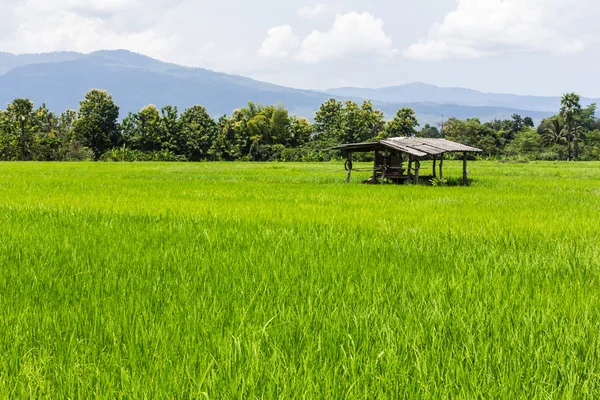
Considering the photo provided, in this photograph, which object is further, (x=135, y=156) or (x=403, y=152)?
(x=135, y=156)

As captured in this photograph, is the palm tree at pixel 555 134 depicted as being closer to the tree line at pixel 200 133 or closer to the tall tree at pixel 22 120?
the tree line at pixel 200 133

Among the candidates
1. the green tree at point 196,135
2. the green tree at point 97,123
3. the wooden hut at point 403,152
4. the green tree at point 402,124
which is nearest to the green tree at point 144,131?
A: the green tree at point 97,123

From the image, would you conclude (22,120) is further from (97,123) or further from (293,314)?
(293,314)

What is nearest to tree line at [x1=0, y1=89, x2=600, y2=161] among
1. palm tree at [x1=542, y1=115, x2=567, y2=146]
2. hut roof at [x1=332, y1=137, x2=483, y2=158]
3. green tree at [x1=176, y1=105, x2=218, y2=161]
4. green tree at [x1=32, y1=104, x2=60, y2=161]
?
green tree at [x1=176, y1=105, x2=218, y2=161]

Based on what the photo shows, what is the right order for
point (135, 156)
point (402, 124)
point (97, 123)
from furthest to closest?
point (402, 124) → point (97, 123) → point (135, 156)

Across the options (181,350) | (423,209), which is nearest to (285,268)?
(181,350)

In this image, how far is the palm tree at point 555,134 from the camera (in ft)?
225

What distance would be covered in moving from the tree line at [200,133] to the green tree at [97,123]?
0.11 metres

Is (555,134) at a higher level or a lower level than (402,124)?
lower

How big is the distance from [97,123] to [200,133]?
12.4m

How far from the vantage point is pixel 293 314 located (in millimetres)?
2455

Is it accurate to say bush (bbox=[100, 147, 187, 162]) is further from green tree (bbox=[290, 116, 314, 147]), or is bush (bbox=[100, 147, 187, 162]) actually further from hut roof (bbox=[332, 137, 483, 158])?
hut roof (bbox=[332, 137, 483, 158])

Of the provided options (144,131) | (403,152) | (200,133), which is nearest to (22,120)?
(144,131)

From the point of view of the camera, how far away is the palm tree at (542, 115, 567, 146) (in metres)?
68.4
